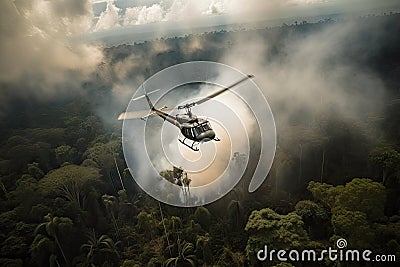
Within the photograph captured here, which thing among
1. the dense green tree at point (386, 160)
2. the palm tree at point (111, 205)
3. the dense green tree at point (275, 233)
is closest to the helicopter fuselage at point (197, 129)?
the dense green tree at point (275, 233)

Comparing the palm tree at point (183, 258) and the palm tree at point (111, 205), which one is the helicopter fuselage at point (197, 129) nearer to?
the palm tree at point (183, 258)

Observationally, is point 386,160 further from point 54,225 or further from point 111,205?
point 54,225

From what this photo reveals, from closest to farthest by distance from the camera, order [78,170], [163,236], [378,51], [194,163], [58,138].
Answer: [194,163], [163,236], [78,170], [58,138], [378,51]

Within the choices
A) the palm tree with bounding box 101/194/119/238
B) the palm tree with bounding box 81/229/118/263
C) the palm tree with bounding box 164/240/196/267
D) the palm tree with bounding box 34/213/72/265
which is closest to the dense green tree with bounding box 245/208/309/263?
the palm tree with bounding box 164/240/196/267

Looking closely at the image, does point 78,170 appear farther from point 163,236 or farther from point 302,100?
point 302,100

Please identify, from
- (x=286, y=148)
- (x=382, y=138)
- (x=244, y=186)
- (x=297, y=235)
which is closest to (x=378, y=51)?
(x=382, y=138)

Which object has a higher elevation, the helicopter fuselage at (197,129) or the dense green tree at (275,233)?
the helicopter fuselage at (197,129)

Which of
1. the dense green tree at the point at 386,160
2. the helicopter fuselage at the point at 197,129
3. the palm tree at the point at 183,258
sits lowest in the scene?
the palm tree at the point at 183,258

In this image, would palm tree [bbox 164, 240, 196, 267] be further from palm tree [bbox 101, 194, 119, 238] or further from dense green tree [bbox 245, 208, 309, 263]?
palm tree [bbox 101, 194, 119, 238]
